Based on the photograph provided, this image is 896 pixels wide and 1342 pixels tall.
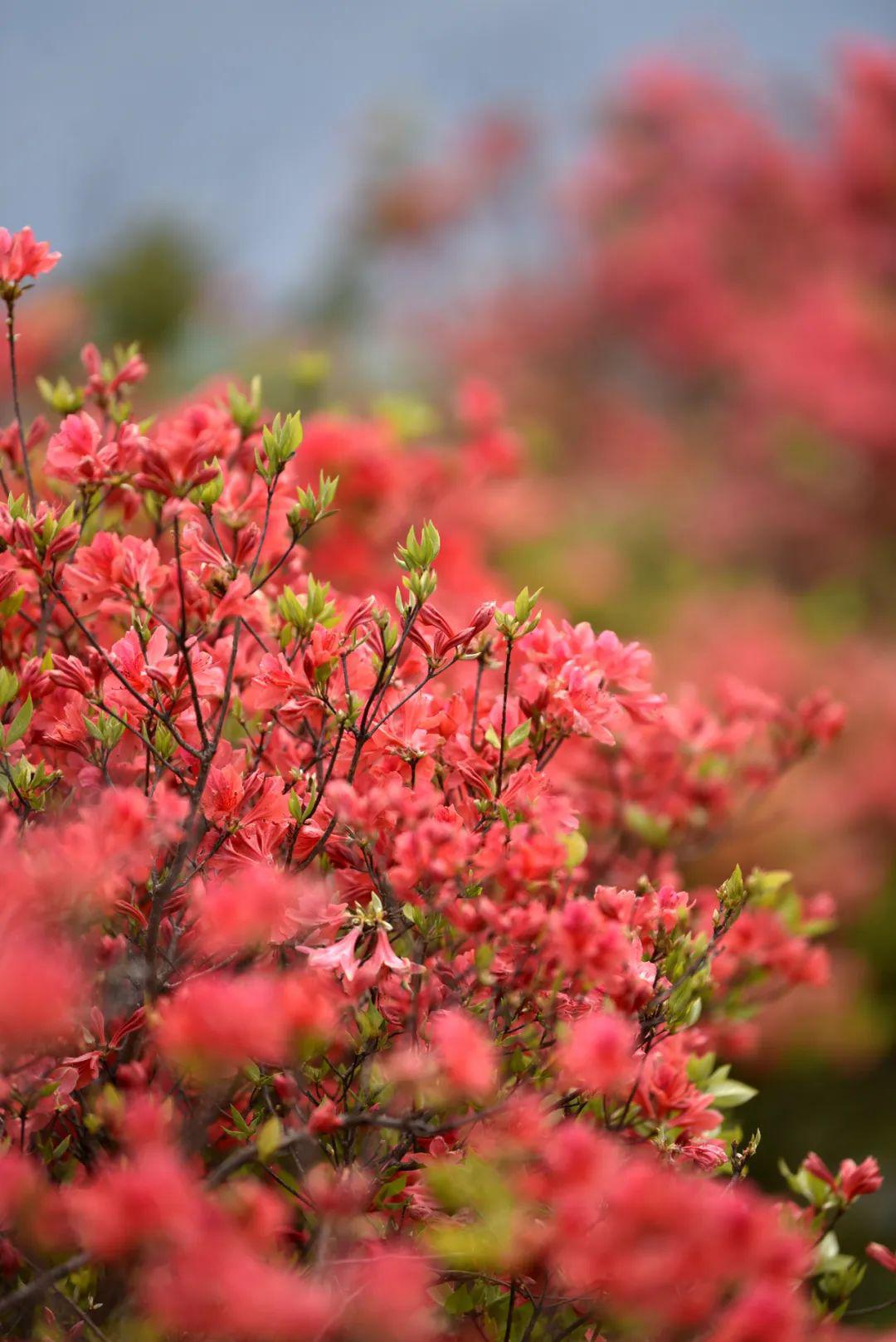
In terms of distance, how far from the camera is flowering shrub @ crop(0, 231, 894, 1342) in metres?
0.77

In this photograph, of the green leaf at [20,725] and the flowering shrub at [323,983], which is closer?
the flowering shrub at [323,983]

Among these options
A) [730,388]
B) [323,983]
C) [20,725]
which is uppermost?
[730,388]

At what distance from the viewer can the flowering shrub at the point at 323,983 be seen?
0.77 meters

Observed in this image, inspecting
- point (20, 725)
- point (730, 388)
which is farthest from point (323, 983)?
point (730, 388)

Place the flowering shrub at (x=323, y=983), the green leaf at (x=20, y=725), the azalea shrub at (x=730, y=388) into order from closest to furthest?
the flowering shrub at (x=323, y=983)
the green leaf at (x=20, y=725)
the azalea shrub at (x=730, y=388)

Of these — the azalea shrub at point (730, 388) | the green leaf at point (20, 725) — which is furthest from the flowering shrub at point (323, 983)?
the azalea shrub at point (730, 388)

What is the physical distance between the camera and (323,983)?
3.23 feet

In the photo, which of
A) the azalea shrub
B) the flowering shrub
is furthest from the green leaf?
the azalea shrub

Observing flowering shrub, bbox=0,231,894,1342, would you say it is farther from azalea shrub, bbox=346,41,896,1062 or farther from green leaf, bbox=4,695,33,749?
azalea shrub, bbox=346,41,896,1062

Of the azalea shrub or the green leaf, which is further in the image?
the azalea shrub

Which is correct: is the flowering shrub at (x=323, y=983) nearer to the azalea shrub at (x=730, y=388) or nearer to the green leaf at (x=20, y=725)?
the green leaf at (x=20, y=725)

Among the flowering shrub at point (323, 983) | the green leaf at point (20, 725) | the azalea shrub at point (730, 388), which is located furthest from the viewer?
the azalea shrub at point (730, 388)

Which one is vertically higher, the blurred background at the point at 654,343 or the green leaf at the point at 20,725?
the blurred background at the point at 654,343

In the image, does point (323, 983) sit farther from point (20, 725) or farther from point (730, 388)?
point (730, 388)
